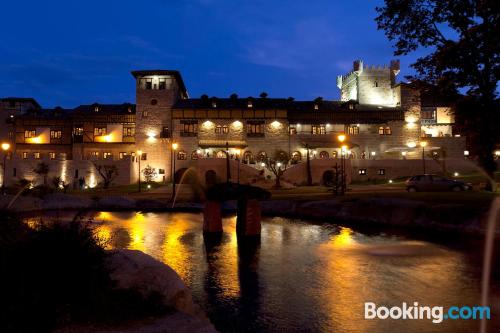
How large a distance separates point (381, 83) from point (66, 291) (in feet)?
247

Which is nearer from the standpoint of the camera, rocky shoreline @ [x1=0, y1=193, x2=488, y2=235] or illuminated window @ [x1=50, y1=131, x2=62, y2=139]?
rocky shoreline @ [x1=0, y1=193, x2=488, y2=235]

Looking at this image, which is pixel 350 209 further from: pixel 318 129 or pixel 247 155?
pixel 318 129

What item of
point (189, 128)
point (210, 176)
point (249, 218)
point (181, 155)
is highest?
point (189, 128)

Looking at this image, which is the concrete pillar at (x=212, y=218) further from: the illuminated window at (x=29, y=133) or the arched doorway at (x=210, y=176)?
the illuminated window at (x=29, y=133)

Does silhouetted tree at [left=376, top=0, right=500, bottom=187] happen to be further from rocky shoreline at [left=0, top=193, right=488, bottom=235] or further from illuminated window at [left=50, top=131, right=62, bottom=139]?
illuminated window at [left=50, top=131, right=62, bottom=139]

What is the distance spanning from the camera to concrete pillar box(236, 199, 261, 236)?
1855 centimetres

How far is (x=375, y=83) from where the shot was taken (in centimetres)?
7494

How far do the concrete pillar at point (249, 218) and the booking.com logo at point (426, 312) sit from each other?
9330 millimetres

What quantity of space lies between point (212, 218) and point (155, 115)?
48.2m

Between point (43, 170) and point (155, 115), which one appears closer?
point (43, 170)

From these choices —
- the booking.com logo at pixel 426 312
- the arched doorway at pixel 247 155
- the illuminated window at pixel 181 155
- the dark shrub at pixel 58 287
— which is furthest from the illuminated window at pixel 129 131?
the dark shrub at pixel 58 287

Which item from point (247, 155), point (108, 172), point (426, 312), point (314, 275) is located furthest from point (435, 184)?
point (108, 172)

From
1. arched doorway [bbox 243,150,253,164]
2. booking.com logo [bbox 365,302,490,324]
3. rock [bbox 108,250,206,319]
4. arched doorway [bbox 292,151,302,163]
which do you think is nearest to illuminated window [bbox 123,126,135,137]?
arched doorway [bbox 243,150,253,164]

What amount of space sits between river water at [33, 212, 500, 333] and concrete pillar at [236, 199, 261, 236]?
62 centimetres
